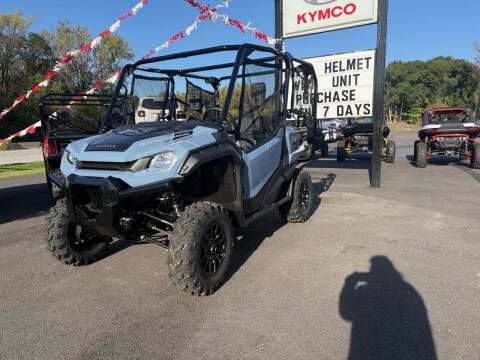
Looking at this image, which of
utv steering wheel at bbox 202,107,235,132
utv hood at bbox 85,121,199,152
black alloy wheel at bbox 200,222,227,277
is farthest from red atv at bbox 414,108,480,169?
utv hood at bbox 85,121,199,152

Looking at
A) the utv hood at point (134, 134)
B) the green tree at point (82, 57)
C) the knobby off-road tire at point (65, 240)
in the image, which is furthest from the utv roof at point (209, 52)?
the green tree at point (82, 57)

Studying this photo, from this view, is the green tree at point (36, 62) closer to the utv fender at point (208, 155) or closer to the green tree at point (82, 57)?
the green tree at point (82, 57)

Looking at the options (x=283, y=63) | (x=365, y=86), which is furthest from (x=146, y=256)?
(x=365, y=86)

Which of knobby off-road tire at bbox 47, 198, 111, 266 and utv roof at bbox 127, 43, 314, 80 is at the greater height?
utv roof at bbox 127, 43, 314, 80

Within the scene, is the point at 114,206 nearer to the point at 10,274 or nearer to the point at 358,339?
the point at 10,274

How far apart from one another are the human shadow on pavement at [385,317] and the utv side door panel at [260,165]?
4.38 ft

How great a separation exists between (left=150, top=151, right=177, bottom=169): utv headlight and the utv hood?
0.18 meters

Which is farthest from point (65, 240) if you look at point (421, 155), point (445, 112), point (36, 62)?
point (36, 62)

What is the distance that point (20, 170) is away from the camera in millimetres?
13203

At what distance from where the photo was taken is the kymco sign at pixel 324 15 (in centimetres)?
802

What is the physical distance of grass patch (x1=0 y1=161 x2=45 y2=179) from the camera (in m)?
12.2

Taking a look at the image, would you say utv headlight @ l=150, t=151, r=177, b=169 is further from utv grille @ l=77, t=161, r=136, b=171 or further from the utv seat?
the utv seat

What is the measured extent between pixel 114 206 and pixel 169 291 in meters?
0.99

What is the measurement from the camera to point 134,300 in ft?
10.5
